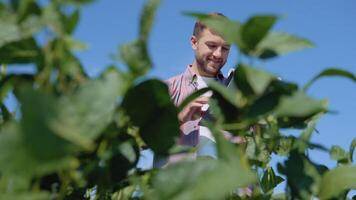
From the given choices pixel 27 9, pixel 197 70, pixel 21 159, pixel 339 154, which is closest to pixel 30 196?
pixel 21 159

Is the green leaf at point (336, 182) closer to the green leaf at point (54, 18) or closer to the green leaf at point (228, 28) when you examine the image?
the green leaf at point (228, 28)

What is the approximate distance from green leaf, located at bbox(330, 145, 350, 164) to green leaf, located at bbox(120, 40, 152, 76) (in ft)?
0.97

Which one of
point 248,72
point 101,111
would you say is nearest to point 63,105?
point 101,111

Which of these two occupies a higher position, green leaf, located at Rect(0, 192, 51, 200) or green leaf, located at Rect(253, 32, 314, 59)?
green leaf, located at Rect(253, 32, 314, 59)

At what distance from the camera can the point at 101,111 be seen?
1.18ft

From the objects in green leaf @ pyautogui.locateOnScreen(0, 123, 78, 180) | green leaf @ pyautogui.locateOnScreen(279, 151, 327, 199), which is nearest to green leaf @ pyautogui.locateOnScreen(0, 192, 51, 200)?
green leaf @ pyautogui.locateOnScreen(0, 123, 78, 180)

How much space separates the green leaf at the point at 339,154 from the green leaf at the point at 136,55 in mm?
295

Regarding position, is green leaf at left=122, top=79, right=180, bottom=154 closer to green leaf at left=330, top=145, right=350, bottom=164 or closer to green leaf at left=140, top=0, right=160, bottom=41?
green leaf at left=140, top=0, right=160, bottom=41

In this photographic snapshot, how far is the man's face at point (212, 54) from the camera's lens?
209 cm

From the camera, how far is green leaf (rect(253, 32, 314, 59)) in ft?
1.43

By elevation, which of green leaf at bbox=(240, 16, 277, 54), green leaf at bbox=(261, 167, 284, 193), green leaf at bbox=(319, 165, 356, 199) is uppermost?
green leaf at bbox=(240, 16, 277, 54)

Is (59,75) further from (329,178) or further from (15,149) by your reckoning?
(329,178)

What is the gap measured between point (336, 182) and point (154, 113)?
17 centimetres

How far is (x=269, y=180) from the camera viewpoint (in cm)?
73
